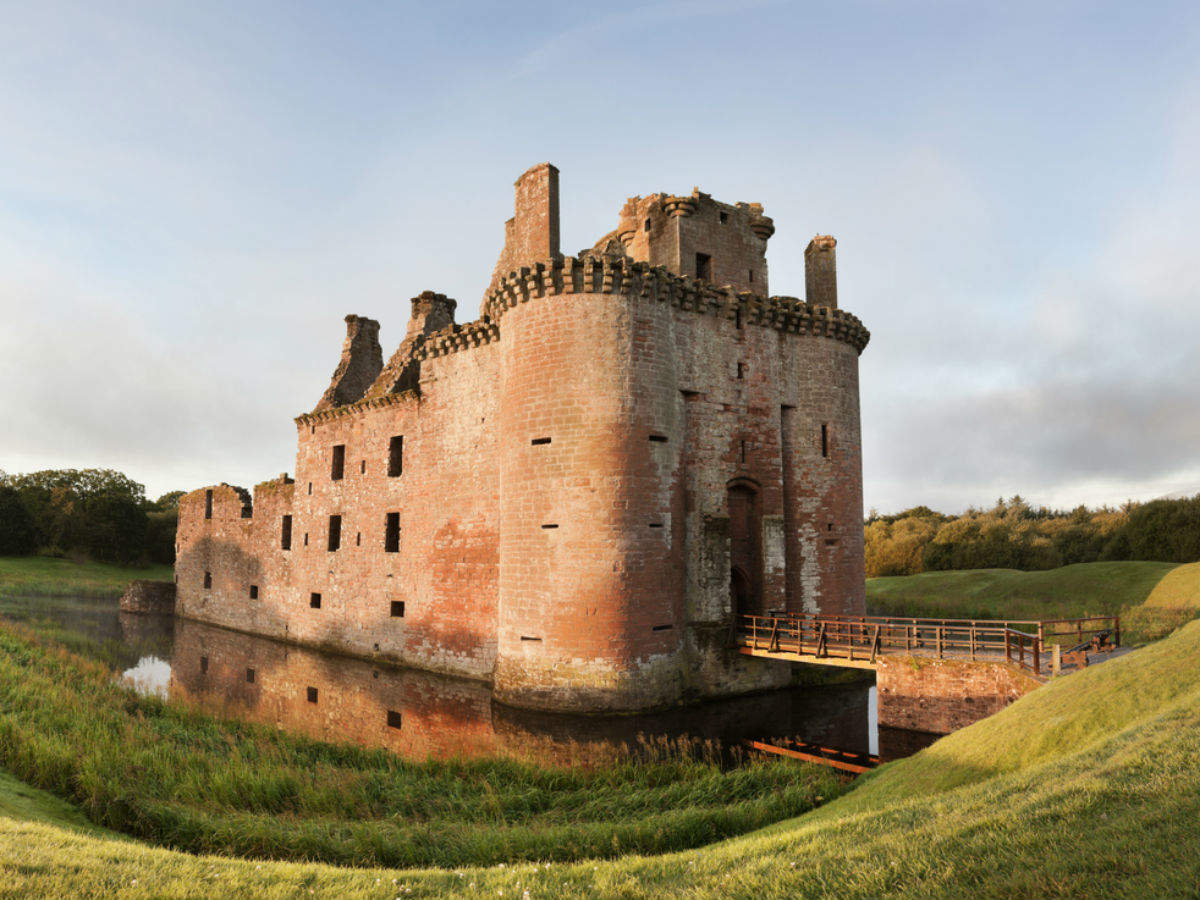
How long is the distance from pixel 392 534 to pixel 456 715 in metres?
9.19

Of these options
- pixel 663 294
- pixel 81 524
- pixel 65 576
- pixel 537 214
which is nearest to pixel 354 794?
pixel 663 294

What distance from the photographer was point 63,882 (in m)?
4.92

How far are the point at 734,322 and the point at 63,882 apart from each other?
18002mm

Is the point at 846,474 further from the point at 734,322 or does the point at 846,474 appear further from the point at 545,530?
the point at 545,530

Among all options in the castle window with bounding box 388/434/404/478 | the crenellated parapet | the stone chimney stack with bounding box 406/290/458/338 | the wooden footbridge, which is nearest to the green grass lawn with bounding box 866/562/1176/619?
the wooden footbridge

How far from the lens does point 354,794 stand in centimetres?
970

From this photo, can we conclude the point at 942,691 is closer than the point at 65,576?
Yes

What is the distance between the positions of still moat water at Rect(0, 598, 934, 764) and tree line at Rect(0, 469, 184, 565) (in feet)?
136

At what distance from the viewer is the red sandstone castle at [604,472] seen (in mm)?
16469

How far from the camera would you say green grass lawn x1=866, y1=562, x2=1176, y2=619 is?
25.1 metres

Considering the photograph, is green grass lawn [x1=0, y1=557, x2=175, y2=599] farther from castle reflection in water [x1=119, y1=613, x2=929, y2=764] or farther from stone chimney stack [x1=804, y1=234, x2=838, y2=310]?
stone chimney stack [x1=804, y1=234, x2=838, y2=310]

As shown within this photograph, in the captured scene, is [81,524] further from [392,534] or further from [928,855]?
[928,855]

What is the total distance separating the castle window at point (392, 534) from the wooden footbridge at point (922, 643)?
476 inches

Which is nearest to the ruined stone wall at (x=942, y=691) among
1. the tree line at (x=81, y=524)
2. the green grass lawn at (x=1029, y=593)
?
the green grass lawn at (x=1029, y=593)
